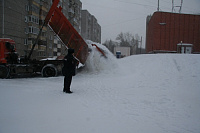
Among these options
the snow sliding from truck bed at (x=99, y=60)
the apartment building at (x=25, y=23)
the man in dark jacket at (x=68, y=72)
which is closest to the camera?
the man in dark jacket at (x=68, y=72)

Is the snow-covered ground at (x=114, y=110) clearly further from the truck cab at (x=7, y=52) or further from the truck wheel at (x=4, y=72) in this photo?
the truck cab at (x=7, y=52)

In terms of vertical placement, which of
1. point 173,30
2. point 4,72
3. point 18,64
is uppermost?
point 173,30

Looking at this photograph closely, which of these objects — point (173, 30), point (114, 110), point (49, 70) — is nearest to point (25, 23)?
point (49, 70)

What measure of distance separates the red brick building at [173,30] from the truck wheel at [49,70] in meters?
19.9

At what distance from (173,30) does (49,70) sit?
22.8m

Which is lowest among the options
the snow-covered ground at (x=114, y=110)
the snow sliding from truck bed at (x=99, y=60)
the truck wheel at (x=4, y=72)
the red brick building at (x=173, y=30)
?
the snow-covered ground at (x=114, y=110)

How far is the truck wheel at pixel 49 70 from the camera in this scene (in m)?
9.20

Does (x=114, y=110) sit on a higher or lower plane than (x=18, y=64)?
lower

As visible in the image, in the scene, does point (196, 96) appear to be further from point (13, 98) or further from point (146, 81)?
point (13, 98)

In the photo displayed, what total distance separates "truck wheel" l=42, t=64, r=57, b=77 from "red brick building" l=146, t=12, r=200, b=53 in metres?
19.9

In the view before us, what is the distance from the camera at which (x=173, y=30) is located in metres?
24.5

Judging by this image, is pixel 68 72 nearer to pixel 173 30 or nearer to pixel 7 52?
pixel 7 52

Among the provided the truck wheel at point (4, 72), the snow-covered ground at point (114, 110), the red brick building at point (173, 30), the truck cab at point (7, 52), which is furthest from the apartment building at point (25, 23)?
the snow-covered ground at point (114, 110)

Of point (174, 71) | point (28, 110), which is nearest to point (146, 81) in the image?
point (174, 71)
